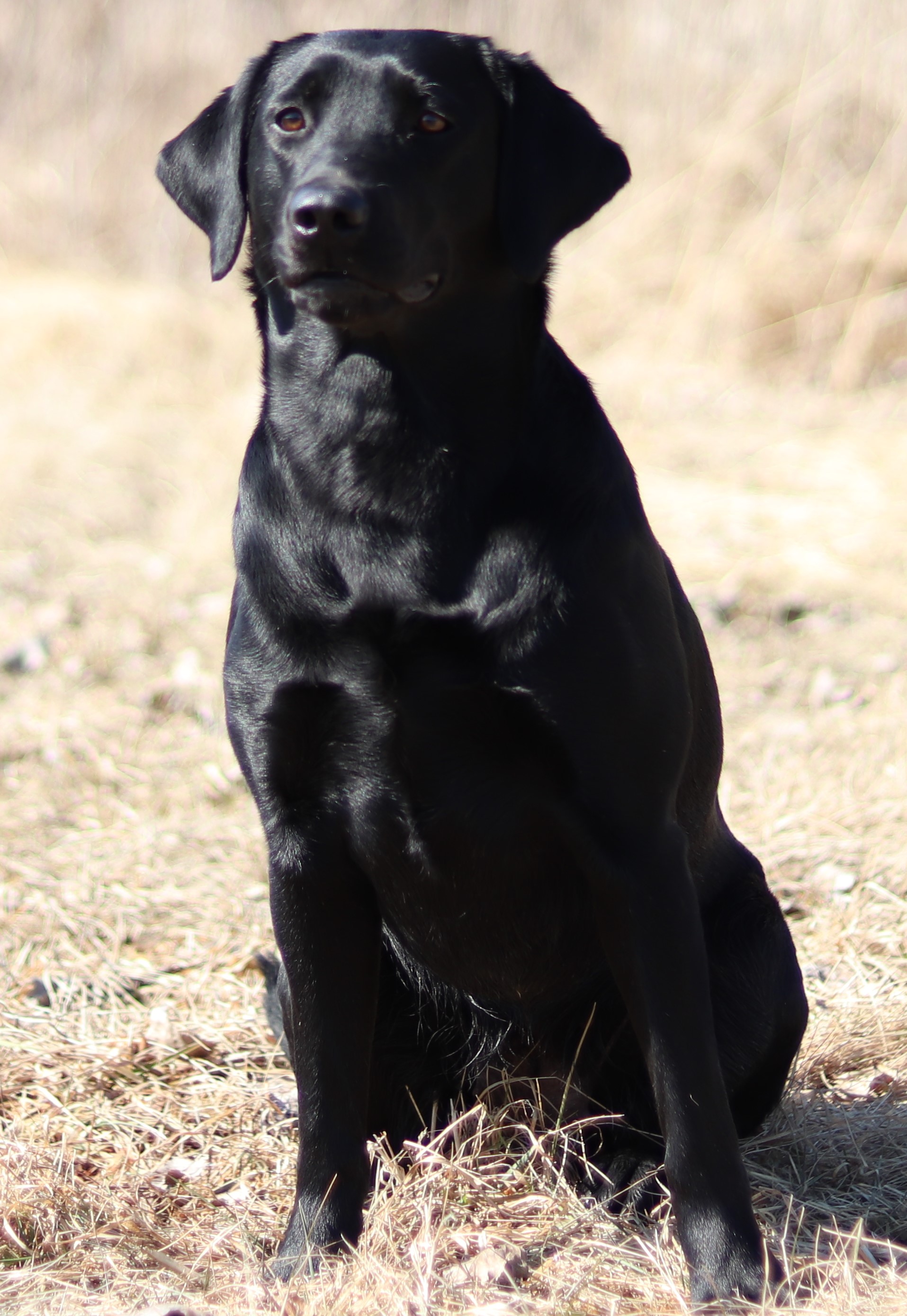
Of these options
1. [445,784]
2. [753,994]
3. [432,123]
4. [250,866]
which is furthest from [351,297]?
[250,866]

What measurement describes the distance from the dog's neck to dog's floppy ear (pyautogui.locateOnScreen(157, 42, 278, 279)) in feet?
0.51

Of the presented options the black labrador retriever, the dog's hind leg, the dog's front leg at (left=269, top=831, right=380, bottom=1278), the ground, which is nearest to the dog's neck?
the black labrador retriever

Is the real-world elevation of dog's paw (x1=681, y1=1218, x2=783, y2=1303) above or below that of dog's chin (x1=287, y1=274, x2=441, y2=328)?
below

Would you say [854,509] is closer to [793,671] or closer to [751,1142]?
[793,671]

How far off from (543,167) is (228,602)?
4.02m

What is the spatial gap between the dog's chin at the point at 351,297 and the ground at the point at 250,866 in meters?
1.23

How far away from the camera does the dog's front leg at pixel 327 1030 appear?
2.01 metres

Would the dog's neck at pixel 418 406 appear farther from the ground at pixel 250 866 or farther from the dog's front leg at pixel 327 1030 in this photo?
the ground at pixel 250 866

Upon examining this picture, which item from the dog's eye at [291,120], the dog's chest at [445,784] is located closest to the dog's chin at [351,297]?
the dog's eye at [291,120]

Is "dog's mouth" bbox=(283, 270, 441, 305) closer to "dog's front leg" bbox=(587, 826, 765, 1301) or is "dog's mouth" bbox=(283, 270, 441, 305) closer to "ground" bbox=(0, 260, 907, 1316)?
"dog's front leg" bbox=(587, 826, 765, 1301)

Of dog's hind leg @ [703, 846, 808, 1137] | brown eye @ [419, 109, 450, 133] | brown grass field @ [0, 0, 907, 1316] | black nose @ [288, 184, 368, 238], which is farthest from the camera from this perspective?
dog's hind leg @ [703, 846, 808, 1137]

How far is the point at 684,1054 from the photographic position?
1.88 m

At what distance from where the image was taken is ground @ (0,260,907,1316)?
2.01 m

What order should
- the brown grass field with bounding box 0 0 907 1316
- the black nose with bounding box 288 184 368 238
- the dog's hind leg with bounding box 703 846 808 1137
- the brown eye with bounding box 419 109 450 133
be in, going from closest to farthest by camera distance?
1. the black nose with bounding box 288 184 368 238
2. the brown eye with bounding box 419 109 450 133
3. the brown grass field with bounding box 0 0 907 1316
4. the dog's hind leg with bounding box 703 846 808 1137
